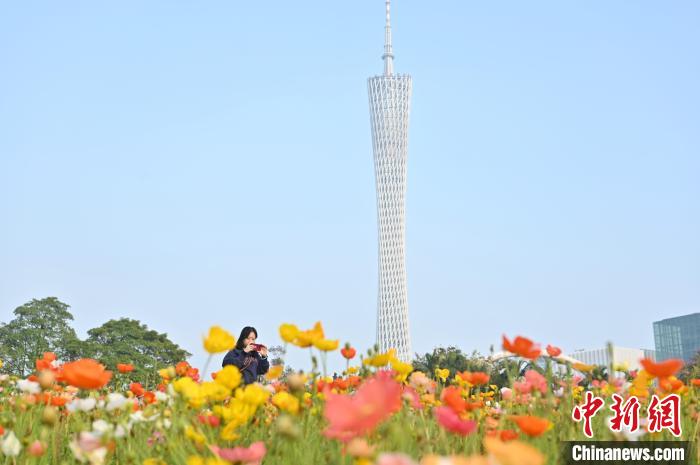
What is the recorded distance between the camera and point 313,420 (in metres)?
3.30

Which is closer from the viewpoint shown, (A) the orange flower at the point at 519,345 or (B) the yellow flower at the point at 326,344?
(A) the orange flower at the point at 519,345

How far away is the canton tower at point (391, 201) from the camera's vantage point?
50.6 meters

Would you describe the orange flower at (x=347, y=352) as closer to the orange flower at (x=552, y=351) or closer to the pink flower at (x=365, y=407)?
the orange flower at (x=552, y=351)

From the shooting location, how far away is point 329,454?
280 centimetres

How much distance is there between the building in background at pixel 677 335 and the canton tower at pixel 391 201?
41726mm

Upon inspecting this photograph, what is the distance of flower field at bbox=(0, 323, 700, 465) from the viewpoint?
1836 millimetres

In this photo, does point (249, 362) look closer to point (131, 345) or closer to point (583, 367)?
point (583, 367)

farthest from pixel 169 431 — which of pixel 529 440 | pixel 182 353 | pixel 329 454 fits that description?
pixel 182 353

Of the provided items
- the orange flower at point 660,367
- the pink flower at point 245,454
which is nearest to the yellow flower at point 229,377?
the pink flower at point 245,454

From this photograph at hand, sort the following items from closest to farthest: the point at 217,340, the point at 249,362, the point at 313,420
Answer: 1. the point at 217,340
2. the point at 313,420
3. the point at 249,362

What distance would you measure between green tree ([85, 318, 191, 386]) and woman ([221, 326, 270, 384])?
26.6 metres

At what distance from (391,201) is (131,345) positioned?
68.8 ft

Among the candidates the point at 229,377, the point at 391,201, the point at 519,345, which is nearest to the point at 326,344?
the point at 229,377

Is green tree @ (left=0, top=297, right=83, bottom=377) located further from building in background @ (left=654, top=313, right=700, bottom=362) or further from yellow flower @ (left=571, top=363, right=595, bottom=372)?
building in background @ (left=654, top=313, right=700, bottom=362)
